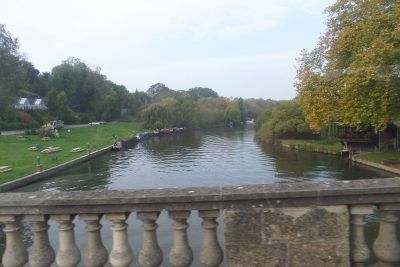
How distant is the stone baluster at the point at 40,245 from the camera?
126 inches

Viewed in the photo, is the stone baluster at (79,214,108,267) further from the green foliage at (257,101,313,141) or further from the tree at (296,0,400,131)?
the green foliage at (257,101,313,141)

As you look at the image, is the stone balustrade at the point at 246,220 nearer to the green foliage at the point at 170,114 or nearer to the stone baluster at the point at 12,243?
the stone baluster at the point at 12,243

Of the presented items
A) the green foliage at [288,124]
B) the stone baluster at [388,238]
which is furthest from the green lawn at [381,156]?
the stone baluster at [388,238]

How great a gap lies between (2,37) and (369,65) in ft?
157

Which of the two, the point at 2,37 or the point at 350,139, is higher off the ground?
the point at 2,37

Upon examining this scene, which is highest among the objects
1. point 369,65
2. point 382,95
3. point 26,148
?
point 369,65

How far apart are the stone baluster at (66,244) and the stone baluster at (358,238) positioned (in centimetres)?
235

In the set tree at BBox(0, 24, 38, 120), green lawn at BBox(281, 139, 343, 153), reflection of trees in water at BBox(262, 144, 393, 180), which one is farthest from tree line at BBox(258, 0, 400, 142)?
tree at BBox(0, 24, 38, 120)

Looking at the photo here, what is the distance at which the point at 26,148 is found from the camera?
141ft

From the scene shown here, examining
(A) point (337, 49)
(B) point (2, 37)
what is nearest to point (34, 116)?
(B) point (2, 37)

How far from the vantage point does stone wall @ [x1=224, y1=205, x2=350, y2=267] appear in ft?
9.96

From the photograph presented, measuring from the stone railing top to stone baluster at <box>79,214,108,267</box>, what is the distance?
75 mm

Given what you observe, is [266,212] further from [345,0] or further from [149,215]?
[345,0]

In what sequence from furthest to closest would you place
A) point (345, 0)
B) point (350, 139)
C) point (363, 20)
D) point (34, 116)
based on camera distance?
1. point (34, 116)
2. point (350, 139)
3. point (345, 0)
4. point (363, 20)
